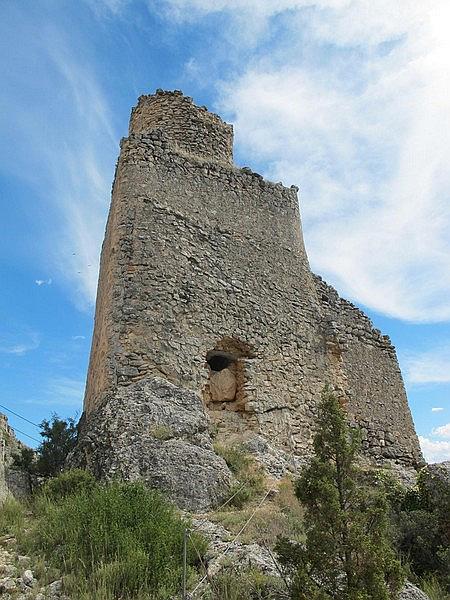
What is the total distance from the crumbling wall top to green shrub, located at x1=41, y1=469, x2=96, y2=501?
7.44 m

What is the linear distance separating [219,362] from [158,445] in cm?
332

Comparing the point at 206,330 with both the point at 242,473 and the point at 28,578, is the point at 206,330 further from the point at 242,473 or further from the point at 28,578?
the point at 28,578

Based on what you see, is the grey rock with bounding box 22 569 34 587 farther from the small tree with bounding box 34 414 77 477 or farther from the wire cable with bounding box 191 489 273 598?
the small tree with bounding box 34 414 77 477

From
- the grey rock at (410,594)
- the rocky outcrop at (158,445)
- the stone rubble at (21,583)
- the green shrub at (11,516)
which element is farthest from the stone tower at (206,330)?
the grey rock at (410,594)

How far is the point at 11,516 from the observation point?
6871mm

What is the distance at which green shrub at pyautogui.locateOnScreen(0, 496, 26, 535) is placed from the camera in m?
6.43

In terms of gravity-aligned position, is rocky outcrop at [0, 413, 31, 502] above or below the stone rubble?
above

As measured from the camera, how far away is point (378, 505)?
15.9ft

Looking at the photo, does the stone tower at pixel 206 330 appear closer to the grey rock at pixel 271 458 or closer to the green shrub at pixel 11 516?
the grey rock at pixel 271 458

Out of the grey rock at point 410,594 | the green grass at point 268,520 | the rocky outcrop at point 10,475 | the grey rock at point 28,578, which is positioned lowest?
the grey rock at point 410,594

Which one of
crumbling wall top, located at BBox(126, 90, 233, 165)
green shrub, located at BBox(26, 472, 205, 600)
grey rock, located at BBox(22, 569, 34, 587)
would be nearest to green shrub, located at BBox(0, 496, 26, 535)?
green shrub, located at BBox(26, 472, 205, 600)

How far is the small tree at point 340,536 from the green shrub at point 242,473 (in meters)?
2.67

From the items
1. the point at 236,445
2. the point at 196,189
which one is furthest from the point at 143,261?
the point at 236,445

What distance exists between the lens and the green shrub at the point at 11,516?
253 inches
